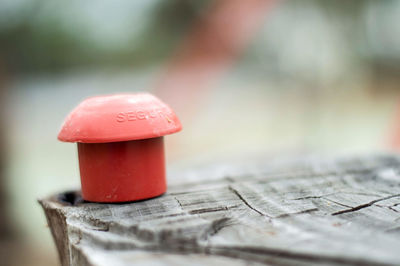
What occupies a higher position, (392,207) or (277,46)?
(277,46)

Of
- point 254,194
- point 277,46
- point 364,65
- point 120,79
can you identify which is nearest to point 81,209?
A: point 254,194

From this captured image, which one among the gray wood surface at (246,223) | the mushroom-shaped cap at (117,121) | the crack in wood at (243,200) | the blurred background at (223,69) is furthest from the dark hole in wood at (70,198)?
the blurred background at (223,69)

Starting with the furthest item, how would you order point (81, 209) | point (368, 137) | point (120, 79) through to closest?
1. point (120, 79)
2. point (368, 137)
3. point (81, 209)

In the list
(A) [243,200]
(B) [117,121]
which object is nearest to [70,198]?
(B) [117,121]

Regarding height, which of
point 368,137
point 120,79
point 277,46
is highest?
point 277,46

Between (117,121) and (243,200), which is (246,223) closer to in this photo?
(243,200)

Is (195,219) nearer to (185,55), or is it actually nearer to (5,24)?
(5,24)

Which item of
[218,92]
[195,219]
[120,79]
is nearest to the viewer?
[195,219]

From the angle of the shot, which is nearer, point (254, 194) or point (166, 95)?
point (254, 194)

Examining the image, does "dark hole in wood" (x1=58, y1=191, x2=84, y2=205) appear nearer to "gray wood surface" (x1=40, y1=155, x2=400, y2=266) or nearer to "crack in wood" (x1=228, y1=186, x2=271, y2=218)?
"gray wood surface" (x1=40, y1=155, x2=400, y2=266)
